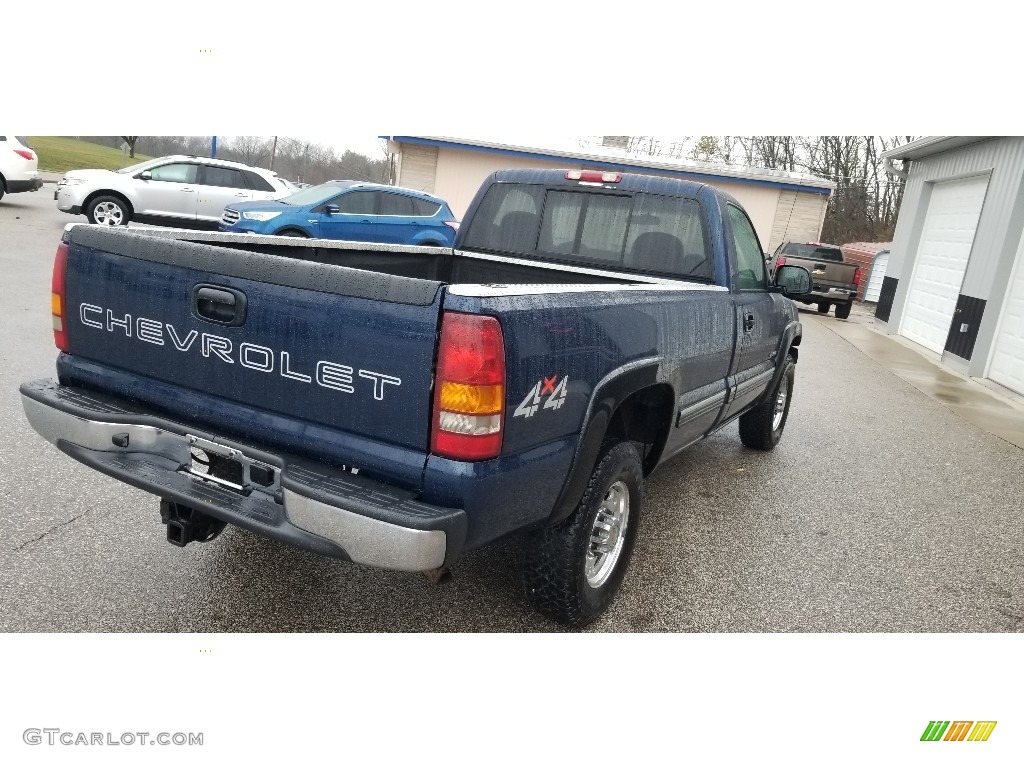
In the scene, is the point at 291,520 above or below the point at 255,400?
below

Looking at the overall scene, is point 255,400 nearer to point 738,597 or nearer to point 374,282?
point 374,282

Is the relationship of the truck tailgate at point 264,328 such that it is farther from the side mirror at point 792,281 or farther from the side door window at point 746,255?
the side mirror at point 792,281

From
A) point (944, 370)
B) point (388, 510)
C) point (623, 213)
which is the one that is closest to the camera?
point (388, 510)

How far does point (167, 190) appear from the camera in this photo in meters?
14.4

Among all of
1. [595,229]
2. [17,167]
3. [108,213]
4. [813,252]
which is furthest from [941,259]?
[17,167]

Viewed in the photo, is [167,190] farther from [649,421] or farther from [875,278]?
[875,278]

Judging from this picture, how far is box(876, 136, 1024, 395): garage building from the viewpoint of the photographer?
1067cm

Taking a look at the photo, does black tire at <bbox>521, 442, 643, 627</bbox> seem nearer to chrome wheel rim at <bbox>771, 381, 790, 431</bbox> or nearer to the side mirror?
the side mirror

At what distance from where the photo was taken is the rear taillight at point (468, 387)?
2.31 meters

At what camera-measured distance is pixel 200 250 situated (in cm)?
266

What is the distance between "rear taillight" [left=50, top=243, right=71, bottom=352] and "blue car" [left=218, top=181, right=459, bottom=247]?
9492mm

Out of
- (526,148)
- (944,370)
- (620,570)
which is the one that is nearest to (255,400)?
(620,570)

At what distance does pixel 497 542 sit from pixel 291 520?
706 mm

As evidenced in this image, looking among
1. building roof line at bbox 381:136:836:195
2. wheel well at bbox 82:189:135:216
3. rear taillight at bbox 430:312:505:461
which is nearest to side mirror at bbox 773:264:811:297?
rear taillight at bbox 430:312:505:461
